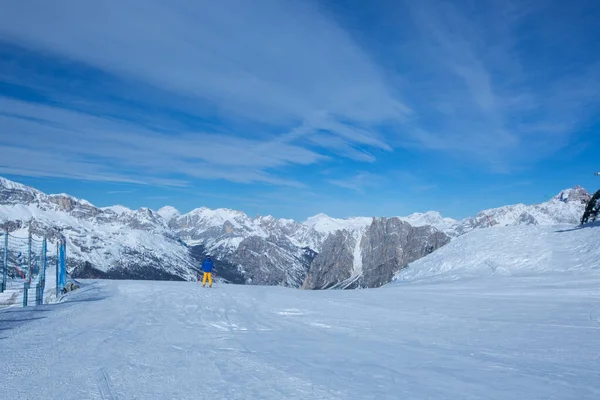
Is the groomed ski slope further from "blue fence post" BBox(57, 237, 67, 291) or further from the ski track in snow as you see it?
"blue fence post" BBox(57, 237, 67, 291)

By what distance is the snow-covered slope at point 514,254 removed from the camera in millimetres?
32250

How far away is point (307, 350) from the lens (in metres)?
11.3

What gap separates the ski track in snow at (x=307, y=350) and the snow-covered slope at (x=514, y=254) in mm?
12975

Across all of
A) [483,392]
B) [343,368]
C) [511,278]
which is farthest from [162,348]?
[511,278]

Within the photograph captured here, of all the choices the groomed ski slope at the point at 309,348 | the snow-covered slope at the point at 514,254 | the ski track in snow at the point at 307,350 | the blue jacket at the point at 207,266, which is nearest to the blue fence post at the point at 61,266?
the groomed ski slope at the point at 309,348

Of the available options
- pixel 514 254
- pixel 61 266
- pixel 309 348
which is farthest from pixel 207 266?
pixel 514 254

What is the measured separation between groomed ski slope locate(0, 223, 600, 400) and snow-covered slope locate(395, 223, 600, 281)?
10931mm

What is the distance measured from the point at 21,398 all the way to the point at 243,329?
24.5ft

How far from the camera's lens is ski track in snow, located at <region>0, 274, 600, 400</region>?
8.03 metres

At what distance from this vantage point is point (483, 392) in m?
7.78

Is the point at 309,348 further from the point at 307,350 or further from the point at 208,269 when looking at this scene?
the point at 208,269

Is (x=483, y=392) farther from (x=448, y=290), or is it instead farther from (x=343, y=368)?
(x=448, y=290)

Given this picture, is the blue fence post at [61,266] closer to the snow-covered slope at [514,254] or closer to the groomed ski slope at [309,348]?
the groomed ski slope at [309,348]

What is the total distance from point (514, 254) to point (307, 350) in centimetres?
3010
